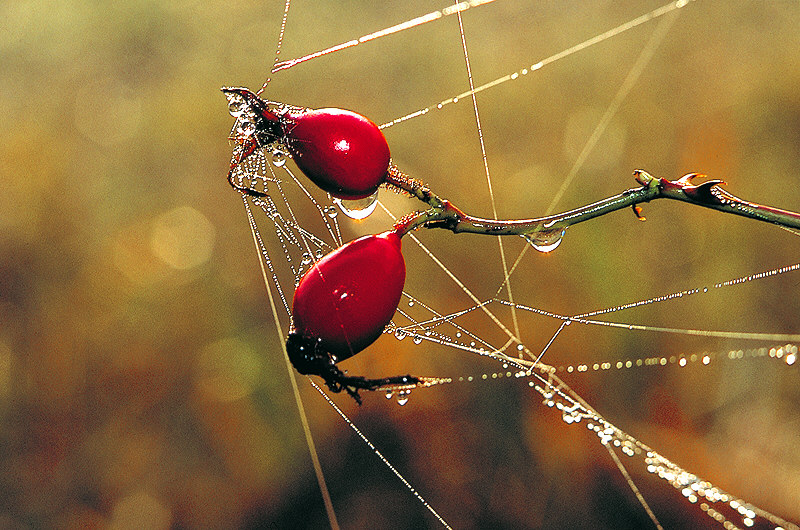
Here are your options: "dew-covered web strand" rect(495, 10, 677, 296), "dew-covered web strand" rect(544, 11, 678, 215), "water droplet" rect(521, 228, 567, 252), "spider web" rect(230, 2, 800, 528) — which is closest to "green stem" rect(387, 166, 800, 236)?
"water droplet" rect(521, 228, 567, 252)

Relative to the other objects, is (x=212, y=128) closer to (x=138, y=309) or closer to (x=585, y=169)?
(x=138, y=309)

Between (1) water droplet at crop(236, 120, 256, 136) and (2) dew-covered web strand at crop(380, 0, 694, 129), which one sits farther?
(2) dew-covered web strand at crop(380, 0, 694, 129)

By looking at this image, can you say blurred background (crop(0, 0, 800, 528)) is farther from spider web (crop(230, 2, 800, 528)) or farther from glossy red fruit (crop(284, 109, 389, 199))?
glossy red fruit (crop(284, 109, 389, 199))

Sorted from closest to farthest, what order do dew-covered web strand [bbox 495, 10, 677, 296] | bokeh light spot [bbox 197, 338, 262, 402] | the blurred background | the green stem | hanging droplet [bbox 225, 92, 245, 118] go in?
the green stem, hanging droplet [bbox 225, 92, 245, 118], the blurred background, bokeh light spot [bbox 197, 338, 262, 402], dew-covered web strand [bbox 495, 10, 677, 296]

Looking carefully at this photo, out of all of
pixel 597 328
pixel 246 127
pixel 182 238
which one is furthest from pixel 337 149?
pixel 182 238

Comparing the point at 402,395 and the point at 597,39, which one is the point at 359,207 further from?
the point at 597,39

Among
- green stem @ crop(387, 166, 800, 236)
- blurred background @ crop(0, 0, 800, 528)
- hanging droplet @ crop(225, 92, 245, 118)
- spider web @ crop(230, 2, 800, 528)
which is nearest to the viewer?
green stem @ crop(387, 166, 800, 236)
